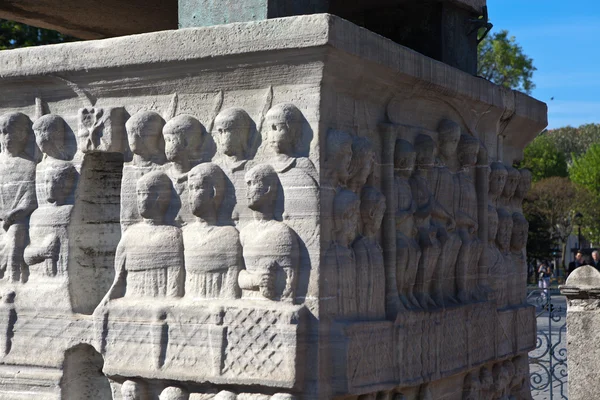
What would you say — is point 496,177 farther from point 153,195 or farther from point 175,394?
point 175,394

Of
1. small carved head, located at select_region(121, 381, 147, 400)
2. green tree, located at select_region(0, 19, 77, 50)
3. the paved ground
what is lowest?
the paved ground

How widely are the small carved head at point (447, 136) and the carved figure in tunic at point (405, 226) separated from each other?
0.39 metres

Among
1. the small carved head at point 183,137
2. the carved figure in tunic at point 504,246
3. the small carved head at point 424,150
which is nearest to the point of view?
the small carved head at point 183,137

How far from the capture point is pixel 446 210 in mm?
5105

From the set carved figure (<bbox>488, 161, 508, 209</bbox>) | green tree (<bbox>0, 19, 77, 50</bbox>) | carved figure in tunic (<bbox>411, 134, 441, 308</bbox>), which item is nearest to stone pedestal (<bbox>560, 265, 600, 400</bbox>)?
carved figure (<bbox>488, 161, 508, 209</bbox>)

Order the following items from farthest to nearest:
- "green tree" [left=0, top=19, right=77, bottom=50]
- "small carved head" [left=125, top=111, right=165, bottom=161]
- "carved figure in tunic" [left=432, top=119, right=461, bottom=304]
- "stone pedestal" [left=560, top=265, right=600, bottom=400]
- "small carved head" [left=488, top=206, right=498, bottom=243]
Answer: "green tree" [left=0, top=19, right=77, bottom=50], "stone pedestal" [left=560, top=265, right=600, bottom=400], "small carved head" [left=488, top=206, right=498, bottom=243], "carved figure in tunic" [left=432, top=119, right=461, bottom=304], "small carved head" [left=125, top=111, right=165, bottom=161]

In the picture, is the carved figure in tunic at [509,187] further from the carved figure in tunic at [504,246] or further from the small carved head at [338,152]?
the small carved head at [338,152]

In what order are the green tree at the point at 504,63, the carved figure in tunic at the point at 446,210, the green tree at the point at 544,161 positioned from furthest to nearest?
the green tree at the point at 544,161 → the green tree at the point at 504,63 → the carved figure in tunic at the point at 446,210

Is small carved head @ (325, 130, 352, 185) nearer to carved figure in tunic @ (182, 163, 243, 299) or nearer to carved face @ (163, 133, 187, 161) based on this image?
carved figure in tunic @ (182, 163, 243, 299)

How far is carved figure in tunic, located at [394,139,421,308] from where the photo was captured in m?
4.67

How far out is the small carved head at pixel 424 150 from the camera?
4.91 metres

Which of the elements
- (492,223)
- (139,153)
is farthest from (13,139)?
(492,223)

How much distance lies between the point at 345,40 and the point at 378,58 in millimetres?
269

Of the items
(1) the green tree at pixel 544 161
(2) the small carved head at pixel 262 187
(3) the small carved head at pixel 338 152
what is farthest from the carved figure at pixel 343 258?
(1) the green tree at pixel 544 161
